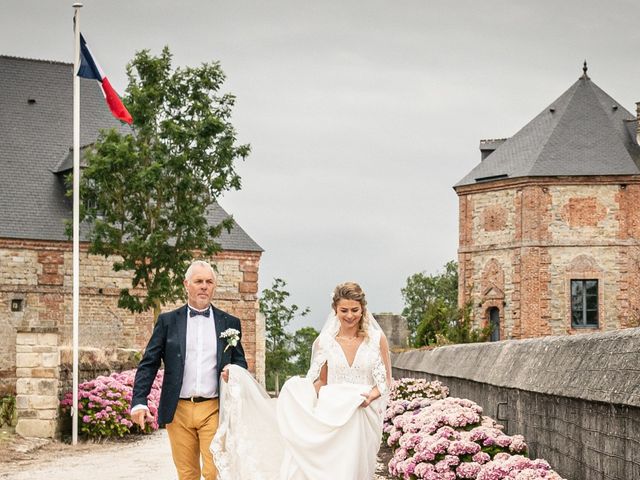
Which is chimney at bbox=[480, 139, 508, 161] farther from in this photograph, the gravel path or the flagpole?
the gravel path

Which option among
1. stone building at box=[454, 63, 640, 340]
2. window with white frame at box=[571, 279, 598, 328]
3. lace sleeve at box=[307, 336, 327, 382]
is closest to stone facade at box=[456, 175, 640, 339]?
stone building at box=[454, 63, 640, 340]

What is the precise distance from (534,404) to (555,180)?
1711 inches

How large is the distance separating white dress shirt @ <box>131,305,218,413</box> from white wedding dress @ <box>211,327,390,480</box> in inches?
4.6

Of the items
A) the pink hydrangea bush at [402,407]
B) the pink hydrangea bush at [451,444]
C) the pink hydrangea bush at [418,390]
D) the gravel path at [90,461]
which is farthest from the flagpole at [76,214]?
the pink hydrangea bush at [451,444]

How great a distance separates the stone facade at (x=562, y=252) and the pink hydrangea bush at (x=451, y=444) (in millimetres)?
39661

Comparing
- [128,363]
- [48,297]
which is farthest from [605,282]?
[128,363]

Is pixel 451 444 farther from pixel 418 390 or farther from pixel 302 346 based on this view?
pixel 302 346

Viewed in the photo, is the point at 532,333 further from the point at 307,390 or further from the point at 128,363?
the point at 307,390

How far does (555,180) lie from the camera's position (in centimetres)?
5103

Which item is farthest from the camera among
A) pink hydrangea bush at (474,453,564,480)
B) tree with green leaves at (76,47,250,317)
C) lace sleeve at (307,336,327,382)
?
tree with green leaves at (76,47,250,317)

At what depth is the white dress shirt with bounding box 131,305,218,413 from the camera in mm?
7707

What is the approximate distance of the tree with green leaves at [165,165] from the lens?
33.0m

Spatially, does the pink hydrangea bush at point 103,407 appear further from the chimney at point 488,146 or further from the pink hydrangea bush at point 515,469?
the chimney at point 488,146

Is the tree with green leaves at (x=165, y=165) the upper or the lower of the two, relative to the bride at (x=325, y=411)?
upper
